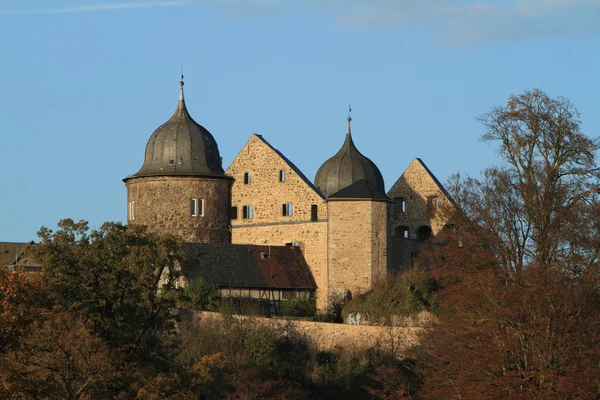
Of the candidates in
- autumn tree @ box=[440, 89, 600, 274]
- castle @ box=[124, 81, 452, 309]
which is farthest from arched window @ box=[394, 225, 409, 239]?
autumn tree @ box=[440, 89, 600, 274]

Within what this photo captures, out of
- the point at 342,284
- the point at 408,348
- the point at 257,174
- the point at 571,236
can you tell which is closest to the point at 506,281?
the point at 571,236

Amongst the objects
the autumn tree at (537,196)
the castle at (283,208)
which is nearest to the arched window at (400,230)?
the castle at (283,208)

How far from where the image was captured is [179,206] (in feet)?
185

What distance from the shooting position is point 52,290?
123 ft

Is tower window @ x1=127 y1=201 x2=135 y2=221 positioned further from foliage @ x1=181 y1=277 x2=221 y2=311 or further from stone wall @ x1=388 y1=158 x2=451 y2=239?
stone wall @ x1=388 y1=158 x2=451 y2=239

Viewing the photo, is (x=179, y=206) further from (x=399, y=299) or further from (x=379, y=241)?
(x=399, y=299)

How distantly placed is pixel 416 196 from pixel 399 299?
37.6 ft

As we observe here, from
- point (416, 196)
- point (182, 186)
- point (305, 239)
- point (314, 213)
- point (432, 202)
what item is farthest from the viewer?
point (416, 196)

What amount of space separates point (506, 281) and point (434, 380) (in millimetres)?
2901

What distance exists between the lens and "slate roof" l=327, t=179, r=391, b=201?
52.8m

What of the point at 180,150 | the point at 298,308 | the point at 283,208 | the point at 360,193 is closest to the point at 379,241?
the point at 360,193

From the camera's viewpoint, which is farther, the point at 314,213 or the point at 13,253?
the point at 13,253

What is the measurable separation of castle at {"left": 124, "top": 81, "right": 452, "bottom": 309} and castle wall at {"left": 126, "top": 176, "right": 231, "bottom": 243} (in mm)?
35

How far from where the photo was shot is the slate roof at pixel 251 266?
52156mm
